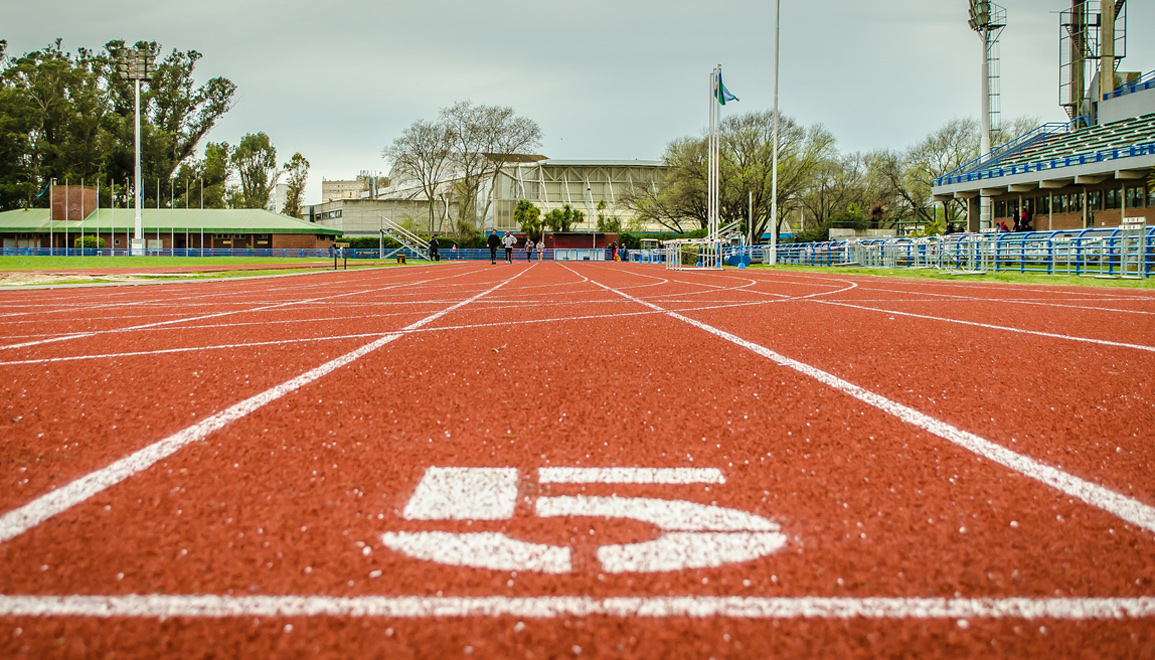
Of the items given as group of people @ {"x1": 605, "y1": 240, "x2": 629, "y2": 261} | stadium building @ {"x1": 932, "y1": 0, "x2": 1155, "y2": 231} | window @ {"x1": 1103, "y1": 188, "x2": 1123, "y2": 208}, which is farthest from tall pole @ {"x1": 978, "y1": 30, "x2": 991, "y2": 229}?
group of people @ {"x1": 605, "y1": 240, "x2": 629, "y2": 261}

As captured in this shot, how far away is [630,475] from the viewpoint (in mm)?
2473

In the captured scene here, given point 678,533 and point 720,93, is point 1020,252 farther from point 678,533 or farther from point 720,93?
point 678,533

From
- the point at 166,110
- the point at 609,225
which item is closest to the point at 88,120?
the point at 166,110

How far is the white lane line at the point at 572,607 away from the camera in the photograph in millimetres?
1570

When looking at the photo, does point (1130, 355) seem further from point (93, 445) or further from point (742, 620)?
point (93, 445)

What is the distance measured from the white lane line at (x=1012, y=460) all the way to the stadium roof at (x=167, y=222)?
66.4 m

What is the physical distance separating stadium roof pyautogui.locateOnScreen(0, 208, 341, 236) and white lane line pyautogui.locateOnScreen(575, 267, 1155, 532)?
6638cm

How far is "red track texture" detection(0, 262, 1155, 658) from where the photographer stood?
152 centimetres

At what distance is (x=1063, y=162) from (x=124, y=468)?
48461 millimetres

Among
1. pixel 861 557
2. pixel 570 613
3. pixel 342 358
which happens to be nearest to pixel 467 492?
pixel 570 613

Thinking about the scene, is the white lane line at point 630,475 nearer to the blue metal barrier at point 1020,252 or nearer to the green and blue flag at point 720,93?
the blue metal barrier at point 1020,252

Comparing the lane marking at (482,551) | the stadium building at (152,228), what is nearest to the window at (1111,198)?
the lane marking at (482,551)

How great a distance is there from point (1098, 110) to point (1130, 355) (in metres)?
55.6

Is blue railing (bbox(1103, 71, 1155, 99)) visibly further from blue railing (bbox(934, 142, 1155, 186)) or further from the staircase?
the staircase
